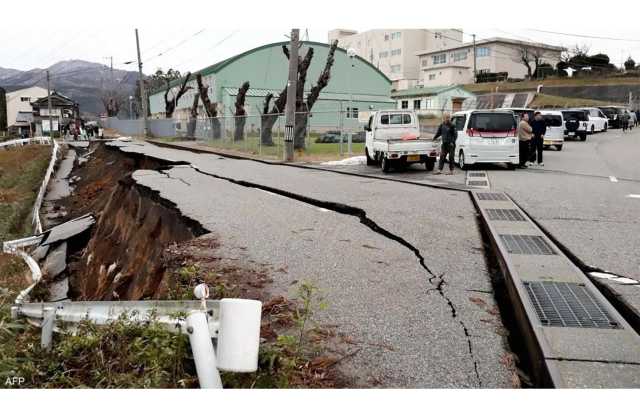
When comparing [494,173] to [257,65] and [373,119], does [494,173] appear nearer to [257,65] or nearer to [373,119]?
→ [373,119]

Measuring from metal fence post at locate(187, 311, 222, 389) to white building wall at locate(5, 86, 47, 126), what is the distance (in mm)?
75307

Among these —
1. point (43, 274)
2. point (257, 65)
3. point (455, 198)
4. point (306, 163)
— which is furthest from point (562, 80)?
point (43, 274)

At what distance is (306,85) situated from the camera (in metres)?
52.9

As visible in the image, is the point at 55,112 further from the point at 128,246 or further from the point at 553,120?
the point at 128,246

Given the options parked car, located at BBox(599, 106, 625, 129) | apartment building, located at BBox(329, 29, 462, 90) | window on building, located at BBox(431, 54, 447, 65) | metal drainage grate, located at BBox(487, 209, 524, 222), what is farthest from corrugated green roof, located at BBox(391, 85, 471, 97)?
metal drainage grate, located at BBox(487, 209, 524, 222)

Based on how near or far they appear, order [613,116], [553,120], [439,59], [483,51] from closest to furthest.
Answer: [553,120] < [613,116] < [483,51] < [439,59]

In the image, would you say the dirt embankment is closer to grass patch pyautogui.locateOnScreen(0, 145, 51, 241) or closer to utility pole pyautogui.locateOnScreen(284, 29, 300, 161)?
grass patch pyautogui.locateOnScreen(0, 145, 51, 241)

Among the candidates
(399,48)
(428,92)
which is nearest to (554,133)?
(428,92)

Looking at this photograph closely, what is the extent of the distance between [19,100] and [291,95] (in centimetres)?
6508

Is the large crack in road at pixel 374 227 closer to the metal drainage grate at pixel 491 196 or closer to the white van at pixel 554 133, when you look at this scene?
the metal drainage grate at pixel 491 196

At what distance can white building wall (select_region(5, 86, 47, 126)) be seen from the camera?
228 feet

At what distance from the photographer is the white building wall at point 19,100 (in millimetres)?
69375

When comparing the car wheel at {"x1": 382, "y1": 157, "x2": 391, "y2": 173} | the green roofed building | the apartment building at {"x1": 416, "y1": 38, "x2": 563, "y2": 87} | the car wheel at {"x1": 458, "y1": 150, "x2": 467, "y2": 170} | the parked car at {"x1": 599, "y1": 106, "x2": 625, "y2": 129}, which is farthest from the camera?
the apartment building at {"x1": 416, "y1": 38, "x2": 563, "y2": 87}

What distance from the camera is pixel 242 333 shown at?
2979 millimetres
